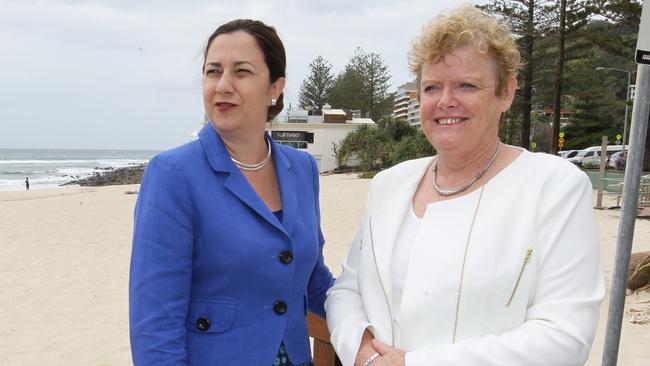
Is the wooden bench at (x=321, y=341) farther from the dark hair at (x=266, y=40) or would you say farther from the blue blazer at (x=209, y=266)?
the dark hair at (x=266, y=40)

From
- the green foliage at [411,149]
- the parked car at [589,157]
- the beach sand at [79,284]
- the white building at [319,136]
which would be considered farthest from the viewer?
the white building at [319,136]

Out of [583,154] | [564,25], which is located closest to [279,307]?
[564,25]

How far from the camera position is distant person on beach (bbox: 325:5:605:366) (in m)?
1.31

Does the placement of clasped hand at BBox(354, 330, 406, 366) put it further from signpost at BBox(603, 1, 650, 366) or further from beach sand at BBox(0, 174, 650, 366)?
beach sand at BBox(0, 174, 650, 366)

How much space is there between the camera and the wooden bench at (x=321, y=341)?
6.27ft

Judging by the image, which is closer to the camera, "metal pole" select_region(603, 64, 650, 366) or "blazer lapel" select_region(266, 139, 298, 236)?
"blazer lapel" select_region(266, 139, 298, 236)

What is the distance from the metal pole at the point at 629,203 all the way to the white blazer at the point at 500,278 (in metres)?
0.68

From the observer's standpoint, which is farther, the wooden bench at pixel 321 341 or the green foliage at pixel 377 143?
the green foliage at pixel 377 143

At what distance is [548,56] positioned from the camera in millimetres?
26266

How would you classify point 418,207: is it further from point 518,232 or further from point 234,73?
point 234,73

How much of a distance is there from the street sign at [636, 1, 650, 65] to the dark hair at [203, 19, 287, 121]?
3.93 feet

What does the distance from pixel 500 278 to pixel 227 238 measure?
2.30 feet

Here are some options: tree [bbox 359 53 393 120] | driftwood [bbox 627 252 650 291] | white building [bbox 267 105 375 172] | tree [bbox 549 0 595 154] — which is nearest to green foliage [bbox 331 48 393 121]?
tree [bbox 359 53 393 120]

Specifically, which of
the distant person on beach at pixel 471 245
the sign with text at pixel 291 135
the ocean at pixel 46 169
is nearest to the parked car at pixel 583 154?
the sign with text at pixel 291 135
